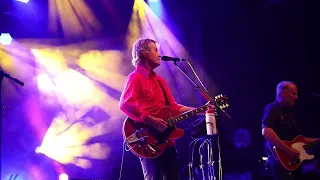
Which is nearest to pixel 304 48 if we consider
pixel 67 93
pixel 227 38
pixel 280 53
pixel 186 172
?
pixel 280 53

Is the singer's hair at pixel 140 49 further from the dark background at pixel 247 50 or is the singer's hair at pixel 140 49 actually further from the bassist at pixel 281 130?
the dark background at pixel 247 50

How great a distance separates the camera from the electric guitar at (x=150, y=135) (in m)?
3.79

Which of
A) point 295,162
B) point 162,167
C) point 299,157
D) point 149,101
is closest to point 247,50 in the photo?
point 299,157

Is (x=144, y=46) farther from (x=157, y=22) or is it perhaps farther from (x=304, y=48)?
(x=304, y=48)

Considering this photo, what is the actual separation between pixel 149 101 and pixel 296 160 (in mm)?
2371

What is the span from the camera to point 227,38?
28.6 ft

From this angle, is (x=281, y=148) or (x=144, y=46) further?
(x=281, y=148)

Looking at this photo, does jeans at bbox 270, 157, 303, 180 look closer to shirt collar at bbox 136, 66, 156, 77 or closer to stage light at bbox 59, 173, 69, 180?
shirt collar at bbox 136, 66, 156, 77

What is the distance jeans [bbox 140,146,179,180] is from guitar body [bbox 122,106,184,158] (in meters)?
0.05

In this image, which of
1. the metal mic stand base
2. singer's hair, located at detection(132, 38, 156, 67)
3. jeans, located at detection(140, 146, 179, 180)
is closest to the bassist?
→ the metal mic stand base

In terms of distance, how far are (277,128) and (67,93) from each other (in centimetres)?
449

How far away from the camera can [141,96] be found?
3967 millimetres

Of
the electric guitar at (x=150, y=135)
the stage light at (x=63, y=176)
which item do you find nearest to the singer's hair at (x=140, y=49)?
the electric guitar at (x=150, y=135)

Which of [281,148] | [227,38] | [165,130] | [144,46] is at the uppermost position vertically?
[227,38]
